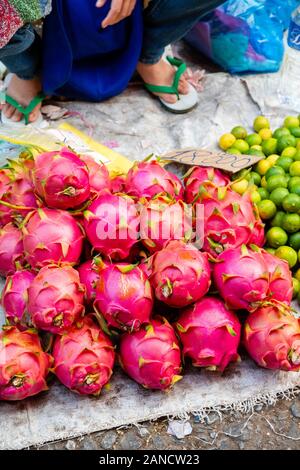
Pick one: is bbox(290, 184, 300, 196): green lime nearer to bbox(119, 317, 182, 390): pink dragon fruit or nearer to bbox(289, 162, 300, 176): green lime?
bbox(289, 162, 300, 176): green lime

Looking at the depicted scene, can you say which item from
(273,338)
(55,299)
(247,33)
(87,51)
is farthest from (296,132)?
(55,299)

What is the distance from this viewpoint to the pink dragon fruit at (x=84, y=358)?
1669mm

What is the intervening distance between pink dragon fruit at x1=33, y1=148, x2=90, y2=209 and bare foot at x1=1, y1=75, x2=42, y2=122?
107 centimetres

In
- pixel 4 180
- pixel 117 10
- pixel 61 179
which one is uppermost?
pixel 117 10

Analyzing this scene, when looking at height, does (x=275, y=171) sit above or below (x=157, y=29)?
below

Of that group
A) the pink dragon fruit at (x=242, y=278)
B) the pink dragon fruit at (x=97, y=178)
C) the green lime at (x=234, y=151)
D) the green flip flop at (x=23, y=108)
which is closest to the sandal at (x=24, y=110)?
the green flip flop at (x=23, y=108)

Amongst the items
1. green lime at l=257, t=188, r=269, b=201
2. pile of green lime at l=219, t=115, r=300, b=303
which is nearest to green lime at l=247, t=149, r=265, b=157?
pile of green lime at l=219, t=115, r=300, b=303

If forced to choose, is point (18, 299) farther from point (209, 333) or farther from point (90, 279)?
point (209, 333)

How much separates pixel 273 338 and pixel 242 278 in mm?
229

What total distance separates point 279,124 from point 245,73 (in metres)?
0.47

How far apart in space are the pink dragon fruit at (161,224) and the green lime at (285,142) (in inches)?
36.1

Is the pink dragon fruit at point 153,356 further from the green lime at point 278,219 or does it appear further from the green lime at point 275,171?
the green lime at point 275,171

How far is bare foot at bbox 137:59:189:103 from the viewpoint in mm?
2963

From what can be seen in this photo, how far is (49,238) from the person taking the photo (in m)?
1.76
